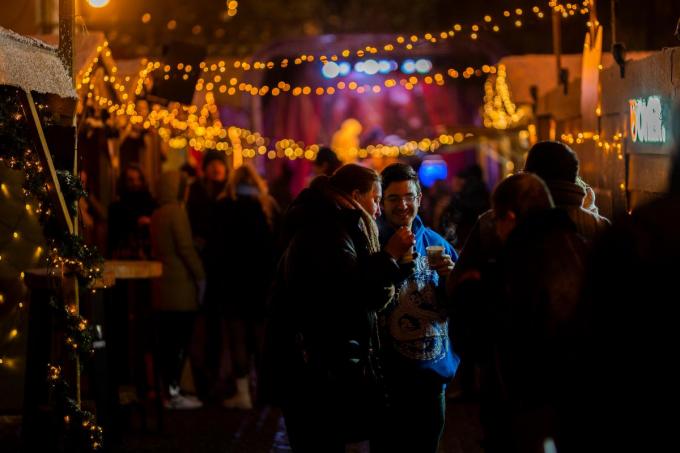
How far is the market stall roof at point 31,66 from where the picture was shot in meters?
6.42

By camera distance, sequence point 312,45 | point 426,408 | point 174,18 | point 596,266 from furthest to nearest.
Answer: point 174,18 < point 312,45 < point 426,408 < point 596,266

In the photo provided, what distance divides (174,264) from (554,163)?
19.8 feet

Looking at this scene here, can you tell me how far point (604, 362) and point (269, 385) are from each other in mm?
2107

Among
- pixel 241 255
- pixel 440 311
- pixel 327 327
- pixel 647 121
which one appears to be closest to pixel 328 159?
pixel 241 255

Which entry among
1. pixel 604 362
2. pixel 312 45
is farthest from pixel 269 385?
pixel 312 45

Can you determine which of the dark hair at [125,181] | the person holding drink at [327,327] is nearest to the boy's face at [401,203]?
the person holding drink at [327,327]

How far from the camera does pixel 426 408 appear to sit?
6250 millimetres

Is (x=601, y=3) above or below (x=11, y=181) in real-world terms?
above

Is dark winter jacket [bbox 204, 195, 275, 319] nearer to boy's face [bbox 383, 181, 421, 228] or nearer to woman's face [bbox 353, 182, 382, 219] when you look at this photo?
boy's face [bbox 383, 181, 421, 228]

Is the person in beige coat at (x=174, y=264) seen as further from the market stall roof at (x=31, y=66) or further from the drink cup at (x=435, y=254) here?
the drink cup at (x=435, y=254)

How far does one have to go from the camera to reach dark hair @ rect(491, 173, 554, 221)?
16.3 feet

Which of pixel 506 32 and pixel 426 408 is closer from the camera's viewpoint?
pixel 426 408

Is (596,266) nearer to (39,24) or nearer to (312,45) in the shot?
(39,24)

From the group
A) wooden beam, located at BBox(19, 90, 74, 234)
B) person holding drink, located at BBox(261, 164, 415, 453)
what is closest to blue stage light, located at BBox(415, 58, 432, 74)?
wooden beam, located at BBox(19, 90, 74, 234)
